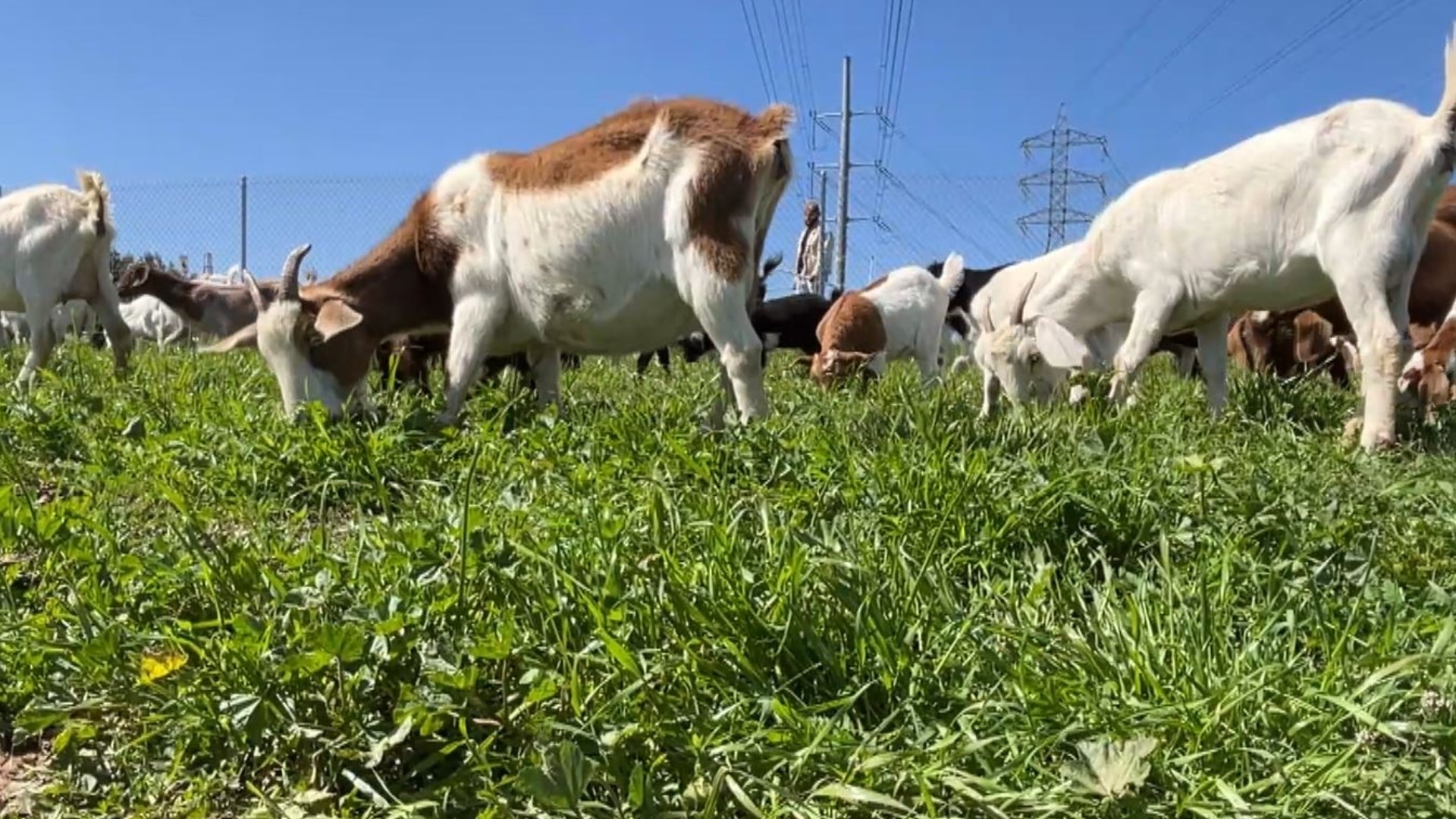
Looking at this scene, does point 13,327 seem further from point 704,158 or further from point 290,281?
point 704,158

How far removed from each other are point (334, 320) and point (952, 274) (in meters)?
9.67

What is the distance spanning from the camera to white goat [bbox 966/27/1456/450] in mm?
4832

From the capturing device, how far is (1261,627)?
2070 mm

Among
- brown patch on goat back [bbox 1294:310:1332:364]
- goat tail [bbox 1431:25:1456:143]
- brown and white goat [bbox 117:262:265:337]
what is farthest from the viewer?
brown and white goat [bbox 117:262:265:337]

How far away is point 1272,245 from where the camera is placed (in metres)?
5.36

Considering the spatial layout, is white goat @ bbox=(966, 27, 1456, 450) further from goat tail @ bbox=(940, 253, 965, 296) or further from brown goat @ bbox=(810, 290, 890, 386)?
goat tail @ bbox=(940, 253, 965, 296)

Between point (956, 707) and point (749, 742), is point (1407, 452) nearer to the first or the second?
point (956, 707)

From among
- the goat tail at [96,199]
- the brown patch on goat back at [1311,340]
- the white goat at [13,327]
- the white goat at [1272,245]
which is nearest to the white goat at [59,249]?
the goat tail at [96,199]

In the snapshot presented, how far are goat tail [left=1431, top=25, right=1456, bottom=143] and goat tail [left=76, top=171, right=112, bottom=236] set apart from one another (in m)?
9.25

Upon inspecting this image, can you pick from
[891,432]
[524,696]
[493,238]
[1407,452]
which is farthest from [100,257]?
[1407,452]

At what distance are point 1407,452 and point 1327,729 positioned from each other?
11.5 feet

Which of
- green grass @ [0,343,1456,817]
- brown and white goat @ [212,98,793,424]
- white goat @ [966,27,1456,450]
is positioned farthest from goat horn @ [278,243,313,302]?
white goat @ [966,27,1456,450]

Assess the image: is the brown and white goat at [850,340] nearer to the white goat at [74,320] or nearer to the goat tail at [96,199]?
the goat tail at [96,199]

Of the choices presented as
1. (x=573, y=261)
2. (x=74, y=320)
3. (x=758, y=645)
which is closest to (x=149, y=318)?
(x=74, y=320)
